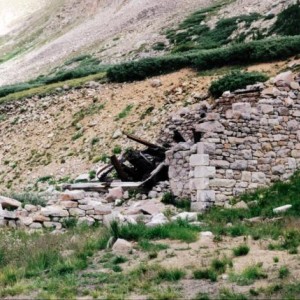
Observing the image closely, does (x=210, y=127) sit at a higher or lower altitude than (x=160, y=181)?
higher

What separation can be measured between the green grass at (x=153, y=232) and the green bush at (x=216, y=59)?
50.2 feet

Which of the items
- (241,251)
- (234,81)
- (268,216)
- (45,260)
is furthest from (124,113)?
(241,251)

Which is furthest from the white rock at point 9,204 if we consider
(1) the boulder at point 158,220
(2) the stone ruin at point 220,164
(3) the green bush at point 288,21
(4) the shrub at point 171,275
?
(3) the green bush at point 288,21

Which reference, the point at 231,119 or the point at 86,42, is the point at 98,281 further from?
the point at 86,42

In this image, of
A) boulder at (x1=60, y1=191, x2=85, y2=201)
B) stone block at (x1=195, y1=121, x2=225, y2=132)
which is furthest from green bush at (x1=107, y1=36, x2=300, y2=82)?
boulder at (x1=60, y1=191, x2=85, y2=201)

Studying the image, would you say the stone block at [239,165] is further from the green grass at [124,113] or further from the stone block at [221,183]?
the green grass at [124,113]

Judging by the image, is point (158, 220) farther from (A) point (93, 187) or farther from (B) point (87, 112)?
(B) point (87, 112)

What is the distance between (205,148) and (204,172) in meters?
0.58

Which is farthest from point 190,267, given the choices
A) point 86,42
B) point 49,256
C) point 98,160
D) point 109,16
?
point 109,16

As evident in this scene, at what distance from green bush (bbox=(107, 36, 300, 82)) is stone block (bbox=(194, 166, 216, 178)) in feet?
39.7

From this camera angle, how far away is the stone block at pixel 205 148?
576 inches

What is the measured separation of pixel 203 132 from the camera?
14781 mm

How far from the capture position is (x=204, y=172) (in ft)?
47.6

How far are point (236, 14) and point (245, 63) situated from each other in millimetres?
21231
